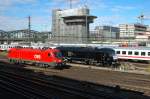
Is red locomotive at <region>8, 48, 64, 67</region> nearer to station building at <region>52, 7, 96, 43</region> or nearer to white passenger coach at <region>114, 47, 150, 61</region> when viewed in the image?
white passenger coach at <region>114, 47, 150, 61</region>

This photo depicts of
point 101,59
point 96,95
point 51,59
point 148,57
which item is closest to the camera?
point 96,95

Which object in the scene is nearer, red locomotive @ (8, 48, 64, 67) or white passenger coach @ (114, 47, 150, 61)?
red locomotive @ (8, 48, 64, 67)

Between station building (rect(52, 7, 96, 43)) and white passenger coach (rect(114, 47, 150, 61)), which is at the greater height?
station building (rect(52, 7, 96, 43))

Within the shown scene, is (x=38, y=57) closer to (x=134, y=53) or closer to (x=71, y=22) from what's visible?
(x=134, y=53)

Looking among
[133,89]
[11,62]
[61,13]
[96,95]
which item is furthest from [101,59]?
[61,13]

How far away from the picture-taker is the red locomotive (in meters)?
42.2

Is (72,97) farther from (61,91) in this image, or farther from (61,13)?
(61,13)

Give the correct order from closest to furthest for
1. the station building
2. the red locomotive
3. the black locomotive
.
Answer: the red locomotive → the black locomotive → the station building

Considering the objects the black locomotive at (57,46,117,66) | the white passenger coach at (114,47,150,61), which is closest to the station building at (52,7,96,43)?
the white passenger coach at (114,47,150,61)

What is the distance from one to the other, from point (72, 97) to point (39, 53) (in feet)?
80.9

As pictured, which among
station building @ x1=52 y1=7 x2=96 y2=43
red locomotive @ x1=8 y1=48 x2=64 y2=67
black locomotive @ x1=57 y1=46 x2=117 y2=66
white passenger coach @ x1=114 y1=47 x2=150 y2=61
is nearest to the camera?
red locomotive @ x1=8 y1=48 x2=64 y2=67

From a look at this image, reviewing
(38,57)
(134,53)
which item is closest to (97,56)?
(38,57)

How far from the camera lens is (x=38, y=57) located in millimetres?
45312

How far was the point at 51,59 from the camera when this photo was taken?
42500 millimetres
